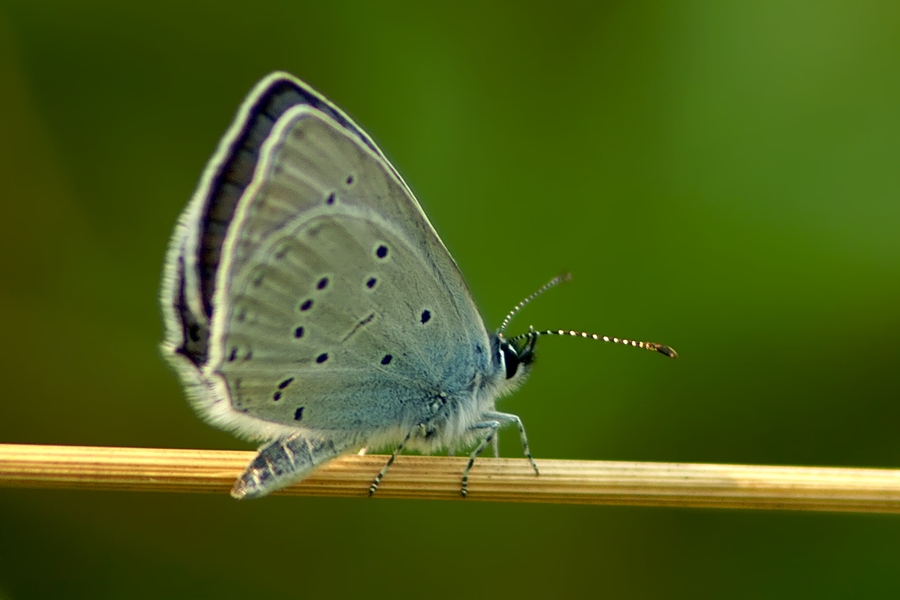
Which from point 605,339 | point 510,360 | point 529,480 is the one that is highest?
point 605,339

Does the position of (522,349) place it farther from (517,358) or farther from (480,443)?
(480,443)

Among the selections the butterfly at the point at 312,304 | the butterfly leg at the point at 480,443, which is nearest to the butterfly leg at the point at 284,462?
the butterfly at the point at 312,304

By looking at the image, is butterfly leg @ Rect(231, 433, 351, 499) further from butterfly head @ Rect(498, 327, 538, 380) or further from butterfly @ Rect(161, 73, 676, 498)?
butterfly head @ Rect(498, 327, 538, 380)

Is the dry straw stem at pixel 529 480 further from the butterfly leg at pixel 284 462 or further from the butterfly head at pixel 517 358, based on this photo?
the butterfly head at pixel 517 358

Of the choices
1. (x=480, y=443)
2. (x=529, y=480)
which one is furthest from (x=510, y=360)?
(x=529, y=480)

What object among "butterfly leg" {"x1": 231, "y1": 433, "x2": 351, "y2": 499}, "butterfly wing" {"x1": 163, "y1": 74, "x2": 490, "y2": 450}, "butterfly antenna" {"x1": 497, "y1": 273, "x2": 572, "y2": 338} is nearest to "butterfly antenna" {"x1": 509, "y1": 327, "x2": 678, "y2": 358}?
"butterfly antenna" {"x1": 497, "y1": 273, "x2": 572, "y2": 338}

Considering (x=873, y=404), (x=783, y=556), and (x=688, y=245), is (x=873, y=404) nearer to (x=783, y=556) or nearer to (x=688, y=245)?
(x=783, y=556)
